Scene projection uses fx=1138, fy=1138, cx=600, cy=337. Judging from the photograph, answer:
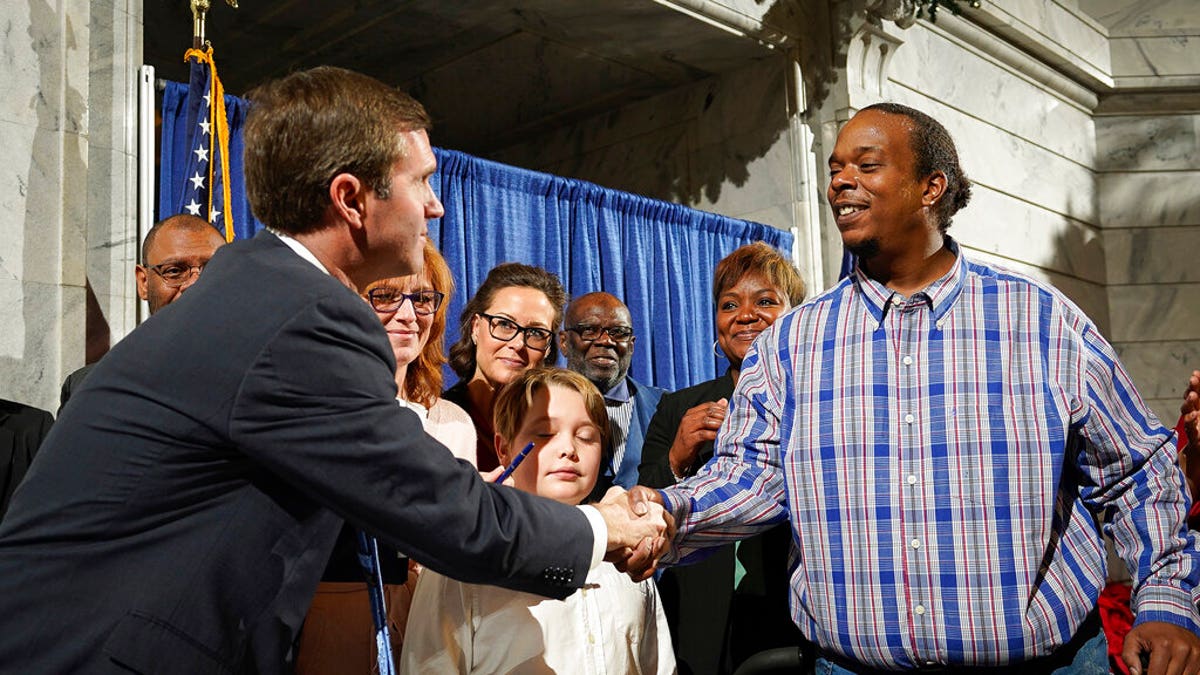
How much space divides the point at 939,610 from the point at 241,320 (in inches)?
54.4

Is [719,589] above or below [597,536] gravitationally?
below

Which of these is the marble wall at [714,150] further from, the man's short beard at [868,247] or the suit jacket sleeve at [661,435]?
the man's short beard at [868,247]

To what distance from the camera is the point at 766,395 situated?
2.49 m

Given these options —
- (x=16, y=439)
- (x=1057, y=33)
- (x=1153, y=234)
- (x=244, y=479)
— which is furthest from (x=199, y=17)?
(x=1153, y=234)

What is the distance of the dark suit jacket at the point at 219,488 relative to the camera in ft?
5.05

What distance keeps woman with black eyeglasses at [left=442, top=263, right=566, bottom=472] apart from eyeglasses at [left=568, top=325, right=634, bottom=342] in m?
0.55

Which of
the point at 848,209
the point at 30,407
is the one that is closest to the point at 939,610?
the point at 848,209

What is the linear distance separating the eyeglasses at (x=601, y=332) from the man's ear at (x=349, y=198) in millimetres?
2578

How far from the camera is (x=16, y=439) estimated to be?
3.25 metres

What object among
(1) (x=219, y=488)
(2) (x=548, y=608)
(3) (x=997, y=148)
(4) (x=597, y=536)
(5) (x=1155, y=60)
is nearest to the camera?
(1) (x=219, y=488)

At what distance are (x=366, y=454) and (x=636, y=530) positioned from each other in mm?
664

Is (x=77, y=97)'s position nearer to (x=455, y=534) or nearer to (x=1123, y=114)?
(x=455, y=534)

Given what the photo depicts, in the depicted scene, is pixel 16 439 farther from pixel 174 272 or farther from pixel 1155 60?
pixel 1155 60

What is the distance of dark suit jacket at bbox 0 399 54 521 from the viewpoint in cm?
320
